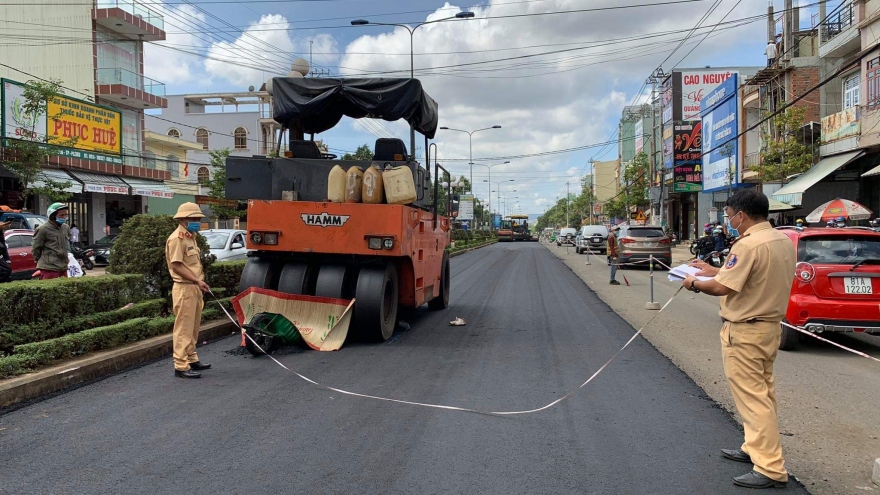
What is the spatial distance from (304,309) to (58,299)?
8.57ft

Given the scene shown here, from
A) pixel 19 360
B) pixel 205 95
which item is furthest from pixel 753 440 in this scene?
pixel 205 95

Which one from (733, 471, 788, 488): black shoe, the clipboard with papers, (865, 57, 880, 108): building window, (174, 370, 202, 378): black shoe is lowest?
(733, 471, 788, 488): black shoe

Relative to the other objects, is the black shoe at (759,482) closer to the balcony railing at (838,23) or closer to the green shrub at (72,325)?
the green shrub at (72,325)

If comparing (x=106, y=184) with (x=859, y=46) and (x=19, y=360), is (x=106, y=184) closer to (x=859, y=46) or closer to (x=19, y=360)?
(x=19, y=360)

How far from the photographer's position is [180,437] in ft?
14.6

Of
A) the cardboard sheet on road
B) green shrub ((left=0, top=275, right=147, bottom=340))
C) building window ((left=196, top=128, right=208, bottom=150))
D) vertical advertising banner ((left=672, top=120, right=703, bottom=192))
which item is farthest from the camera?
building window ((left=196, top=128, right=208, bottom=150))

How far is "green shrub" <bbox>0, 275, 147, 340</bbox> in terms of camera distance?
5.97 m

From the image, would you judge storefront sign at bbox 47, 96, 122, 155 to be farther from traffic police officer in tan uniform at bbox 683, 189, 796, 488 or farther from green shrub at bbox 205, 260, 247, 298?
traffic police officer in tan uniform at bbox 683, 189, 796, 488

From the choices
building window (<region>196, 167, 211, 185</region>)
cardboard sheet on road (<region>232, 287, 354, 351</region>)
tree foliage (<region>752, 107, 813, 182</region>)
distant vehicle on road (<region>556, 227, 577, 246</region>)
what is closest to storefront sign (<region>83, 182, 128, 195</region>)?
cardboard sheet on road (<region>232, 287, 354, 351</region>)

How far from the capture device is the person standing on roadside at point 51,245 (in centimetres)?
838

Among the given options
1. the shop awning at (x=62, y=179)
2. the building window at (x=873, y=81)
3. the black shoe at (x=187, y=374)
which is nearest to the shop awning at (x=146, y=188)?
the shop awning at (x=62, y=179)

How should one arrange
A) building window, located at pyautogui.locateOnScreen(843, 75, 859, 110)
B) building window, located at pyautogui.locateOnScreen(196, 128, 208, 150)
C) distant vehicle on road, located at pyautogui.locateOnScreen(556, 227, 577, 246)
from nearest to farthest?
1. building window, located at pyautogui.locateOnScreen(843, 75, 859, 110)
2. distant vehicle on road, located at pyautogui.locateOnScreen(556, 227, 577, 246)
3. building window, located at pyautogui.locateOnScreen(196, 128, 208, 150)

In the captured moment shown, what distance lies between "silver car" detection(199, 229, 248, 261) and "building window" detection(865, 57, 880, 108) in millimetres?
18687

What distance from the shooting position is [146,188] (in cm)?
2897
